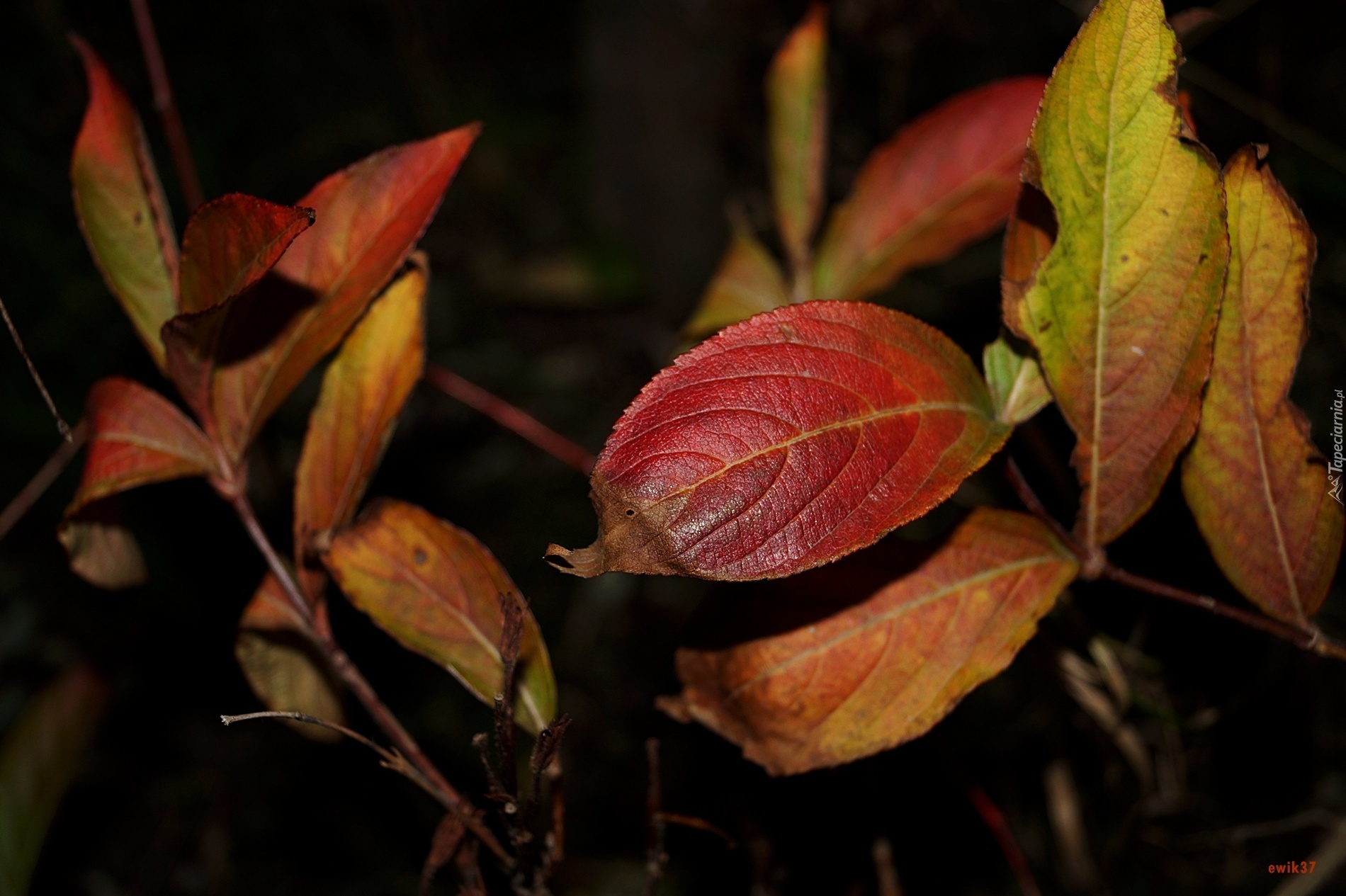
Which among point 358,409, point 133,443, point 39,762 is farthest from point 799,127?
point 39,762

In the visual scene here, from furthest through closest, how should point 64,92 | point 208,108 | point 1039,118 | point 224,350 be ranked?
point 208,108
point 64,92
point 224,350
point 1039,118

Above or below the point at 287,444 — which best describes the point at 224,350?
above

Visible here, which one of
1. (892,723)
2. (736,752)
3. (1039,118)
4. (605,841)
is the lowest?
(605,841)

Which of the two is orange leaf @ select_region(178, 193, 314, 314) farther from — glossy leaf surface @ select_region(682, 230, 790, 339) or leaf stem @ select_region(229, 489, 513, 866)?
glossy leaf surface @ select_region(682, 230, 790, 339)

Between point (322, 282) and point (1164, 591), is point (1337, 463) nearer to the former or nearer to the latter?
point (1164, 591)

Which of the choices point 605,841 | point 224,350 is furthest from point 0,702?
point 224,350

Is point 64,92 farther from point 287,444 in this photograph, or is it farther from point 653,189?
point 653,189

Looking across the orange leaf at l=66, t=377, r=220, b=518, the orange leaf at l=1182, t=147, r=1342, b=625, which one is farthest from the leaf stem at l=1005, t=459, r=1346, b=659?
the orange leaf at l=66, t=377, r=220, b=518

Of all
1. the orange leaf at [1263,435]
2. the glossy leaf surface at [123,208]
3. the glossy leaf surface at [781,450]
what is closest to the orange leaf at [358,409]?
the glossy leaf surface at [123,208]
